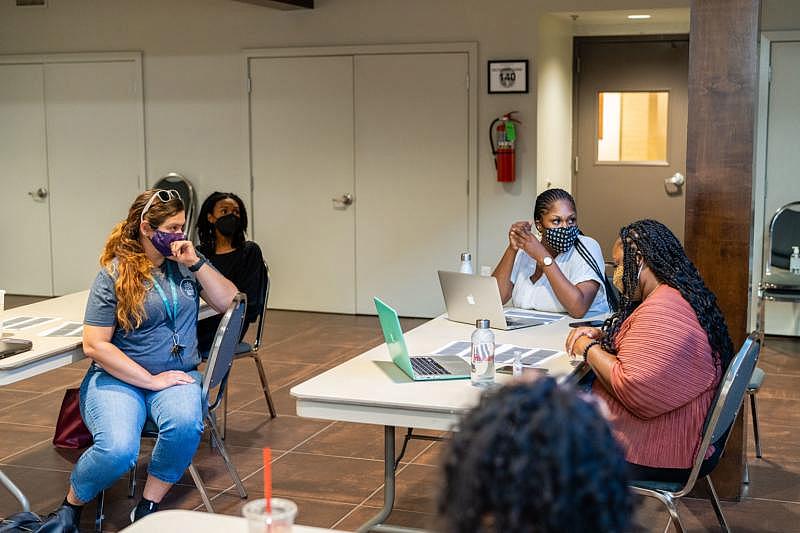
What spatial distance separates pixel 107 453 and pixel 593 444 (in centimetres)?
266

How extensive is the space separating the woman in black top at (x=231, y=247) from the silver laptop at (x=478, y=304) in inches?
41.2

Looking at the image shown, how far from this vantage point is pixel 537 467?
1.09 metres

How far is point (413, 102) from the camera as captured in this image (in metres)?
7.94

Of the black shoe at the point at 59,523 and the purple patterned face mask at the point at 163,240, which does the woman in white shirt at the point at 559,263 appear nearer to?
the purple patterned face mask at the point at 163,240

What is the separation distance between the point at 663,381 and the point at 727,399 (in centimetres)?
18

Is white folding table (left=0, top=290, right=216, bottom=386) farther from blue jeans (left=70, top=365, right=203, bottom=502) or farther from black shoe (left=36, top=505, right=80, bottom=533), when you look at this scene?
black shoe (left=36, top=505, right=80, bottom=533)

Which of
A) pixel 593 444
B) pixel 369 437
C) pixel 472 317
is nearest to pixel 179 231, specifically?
pixel 472 317

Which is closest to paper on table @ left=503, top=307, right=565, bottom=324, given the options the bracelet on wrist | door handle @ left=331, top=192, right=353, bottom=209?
the bracelet on wrist

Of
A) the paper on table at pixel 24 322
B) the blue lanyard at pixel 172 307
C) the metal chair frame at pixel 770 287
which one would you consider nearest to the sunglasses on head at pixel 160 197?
the blue lanyard at pixel 172 307

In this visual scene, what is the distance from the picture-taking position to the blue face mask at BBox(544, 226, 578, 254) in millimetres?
4418

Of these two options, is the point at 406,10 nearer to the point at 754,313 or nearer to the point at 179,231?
the point at 754,313

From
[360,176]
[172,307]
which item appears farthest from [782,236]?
[172,307]

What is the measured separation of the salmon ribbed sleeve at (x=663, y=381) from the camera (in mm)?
2963

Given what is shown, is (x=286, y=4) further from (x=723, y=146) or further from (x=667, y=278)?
(x=667, y=278)
